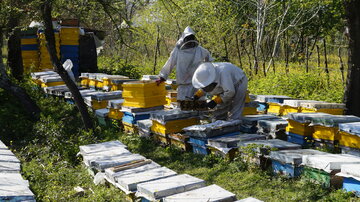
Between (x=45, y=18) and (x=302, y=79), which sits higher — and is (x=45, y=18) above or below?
above

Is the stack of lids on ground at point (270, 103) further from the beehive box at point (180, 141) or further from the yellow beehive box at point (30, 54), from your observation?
the yellow beehive box at point (30, 54)

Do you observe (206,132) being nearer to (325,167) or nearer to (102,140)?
(325,167)

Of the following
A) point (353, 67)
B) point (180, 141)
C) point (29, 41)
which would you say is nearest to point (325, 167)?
point (180, 141)

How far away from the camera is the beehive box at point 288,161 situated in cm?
454

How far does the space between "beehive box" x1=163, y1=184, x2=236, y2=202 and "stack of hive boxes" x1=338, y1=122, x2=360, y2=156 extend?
1.89 meters

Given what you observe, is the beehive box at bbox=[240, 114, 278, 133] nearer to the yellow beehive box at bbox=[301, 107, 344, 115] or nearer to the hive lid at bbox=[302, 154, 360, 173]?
the yellow beehive box at bbox=[301, 107, 344, 115]

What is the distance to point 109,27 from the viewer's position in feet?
77.3

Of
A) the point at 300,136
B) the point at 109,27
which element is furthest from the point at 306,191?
the point at 109,27

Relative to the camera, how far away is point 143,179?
176 inches

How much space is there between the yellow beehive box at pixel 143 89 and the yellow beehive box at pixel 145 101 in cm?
5

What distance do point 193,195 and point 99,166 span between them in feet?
6.14

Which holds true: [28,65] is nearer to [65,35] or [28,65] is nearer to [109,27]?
[65,35]

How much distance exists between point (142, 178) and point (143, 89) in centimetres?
287

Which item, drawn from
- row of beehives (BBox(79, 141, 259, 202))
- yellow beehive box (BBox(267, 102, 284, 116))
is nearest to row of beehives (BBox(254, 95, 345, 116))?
yellow beehive box (BBox(267, 102, 284, 116))
